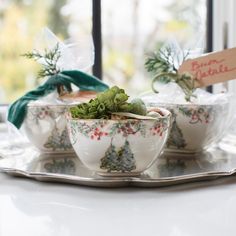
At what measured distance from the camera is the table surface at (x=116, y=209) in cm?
52

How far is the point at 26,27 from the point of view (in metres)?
1.28

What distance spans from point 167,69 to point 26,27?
21.8 inches

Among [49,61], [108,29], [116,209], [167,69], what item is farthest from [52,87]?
[108,29]

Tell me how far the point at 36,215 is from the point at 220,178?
27 centimetres

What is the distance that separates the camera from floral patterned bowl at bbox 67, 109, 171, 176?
2.15 ft

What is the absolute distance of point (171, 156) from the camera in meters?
0.82

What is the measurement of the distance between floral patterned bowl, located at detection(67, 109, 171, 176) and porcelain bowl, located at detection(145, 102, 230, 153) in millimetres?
98

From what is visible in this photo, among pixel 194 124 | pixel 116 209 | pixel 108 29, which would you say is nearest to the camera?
pixel 116 209

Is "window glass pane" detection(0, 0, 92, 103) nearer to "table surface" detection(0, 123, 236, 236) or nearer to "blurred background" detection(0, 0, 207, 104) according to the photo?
"blurred background" detection(0, 0, 207, 104)

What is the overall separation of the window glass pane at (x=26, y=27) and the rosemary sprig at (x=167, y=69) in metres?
0.45

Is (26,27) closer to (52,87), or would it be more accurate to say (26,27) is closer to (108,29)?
(108,29)

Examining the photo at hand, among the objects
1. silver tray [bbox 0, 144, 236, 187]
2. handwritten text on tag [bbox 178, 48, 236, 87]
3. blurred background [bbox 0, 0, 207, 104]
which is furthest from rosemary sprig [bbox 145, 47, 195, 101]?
blurred background [bbox 0, 0, 207, 104]

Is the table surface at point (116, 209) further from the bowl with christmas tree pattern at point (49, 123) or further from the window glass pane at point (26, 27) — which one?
the window glass pane at point (26, 27)

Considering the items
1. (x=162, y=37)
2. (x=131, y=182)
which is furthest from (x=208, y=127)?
(x=162, y=37)
